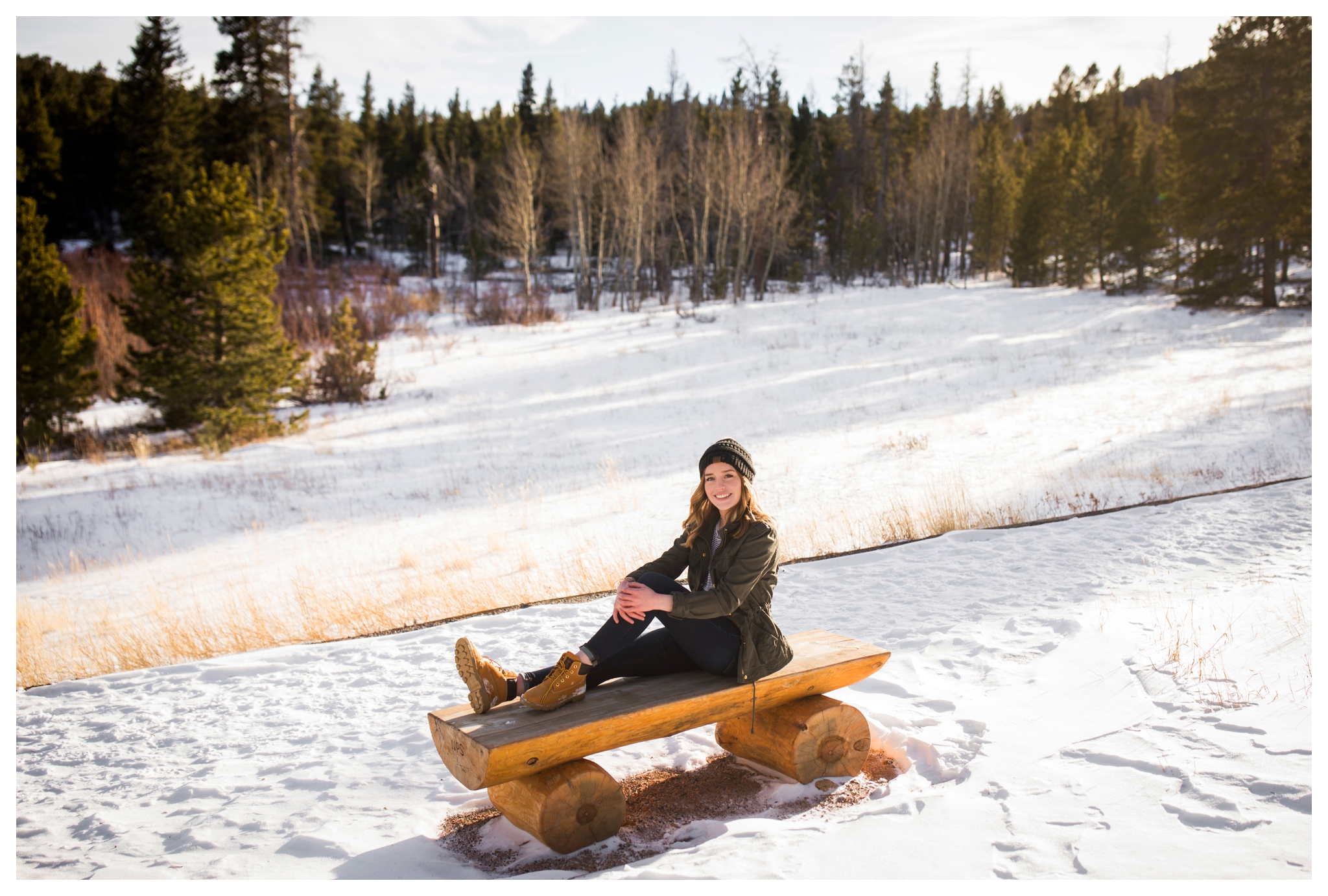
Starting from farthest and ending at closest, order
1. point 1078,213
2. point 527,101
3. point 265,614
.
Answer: point 527,101, point 1078,213, point 265,614

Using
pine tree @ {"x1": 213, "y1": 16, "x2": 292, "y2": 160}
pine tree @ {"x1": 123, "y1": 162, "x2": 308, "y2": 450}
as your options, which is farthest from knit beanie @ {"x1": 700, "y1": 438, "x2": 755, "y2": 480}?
pine tree @ {"x1": 213, "y1": 16, "x2": 292, "y2": 160}

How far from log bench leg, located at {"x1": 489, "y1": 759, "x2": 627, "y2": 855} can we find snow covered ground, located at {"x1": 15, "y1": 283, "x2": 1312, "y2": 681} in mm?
3981

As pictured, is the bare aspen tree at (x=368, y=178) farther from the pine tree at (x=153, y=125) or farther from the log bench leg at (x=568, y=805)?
the log bench leg at (x=568, y=805)

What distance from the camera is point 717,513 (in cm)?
400

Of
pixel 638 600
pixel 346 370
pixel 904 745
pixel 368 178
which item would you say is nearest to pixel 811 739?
pixel 904 745

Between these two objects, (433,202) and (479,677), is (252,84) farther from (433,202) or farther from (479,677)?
(479,677)

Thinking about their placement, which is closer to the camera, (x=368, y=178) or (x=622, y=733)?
(x=622, y=733)

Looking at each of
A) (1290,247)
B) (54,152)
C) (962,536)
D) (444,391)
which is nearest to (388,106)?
(54,152)

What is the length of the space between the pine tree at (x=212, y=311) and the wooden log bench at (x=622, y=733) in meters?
14.5

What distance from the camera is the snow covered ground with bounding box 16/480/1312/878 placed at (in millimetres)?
3264

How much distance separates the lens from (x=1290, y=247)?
28.1 metres

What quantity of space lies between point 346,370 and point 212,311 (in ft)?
14.8

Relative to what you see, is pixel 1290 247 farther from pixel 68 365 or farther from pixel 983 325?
pixel 68 365

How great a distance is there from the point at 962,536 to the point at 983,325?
22.4m
